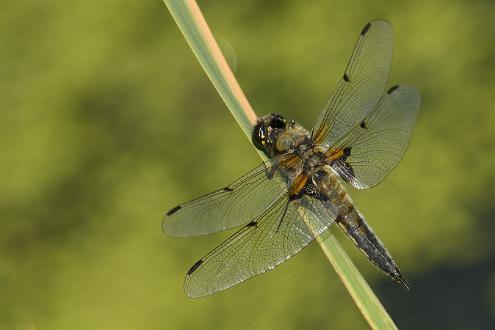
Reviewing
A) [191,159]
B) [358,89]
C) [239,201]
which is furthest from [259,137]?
[191,159]

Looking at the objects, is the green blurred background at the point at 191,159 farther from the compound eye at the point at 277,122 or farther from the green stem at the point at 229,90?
the green stem at the point at 229,90

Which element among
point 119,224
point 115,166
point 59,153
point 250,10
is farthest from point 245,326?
point 250,10

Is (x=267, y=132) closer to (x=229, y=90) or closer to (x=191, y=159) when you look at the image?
(x=229, y=90)

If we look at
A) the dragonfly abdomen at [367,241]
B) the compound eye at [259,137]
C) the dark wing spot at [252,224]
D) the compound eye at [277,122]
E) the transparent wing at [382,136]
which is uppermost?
the compound eye at [277,122]

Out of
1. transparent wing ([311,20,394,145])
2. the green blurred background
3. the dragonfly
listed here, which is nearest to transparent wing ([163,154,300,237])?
the dragonfly

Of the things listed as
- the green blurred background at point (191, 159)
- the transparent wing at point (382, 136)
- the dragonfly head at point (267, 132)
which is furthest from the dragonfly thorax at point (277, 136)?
the green blurred background at point (191, 159)

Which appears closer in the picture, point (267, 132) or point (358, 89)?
point (267, 132)

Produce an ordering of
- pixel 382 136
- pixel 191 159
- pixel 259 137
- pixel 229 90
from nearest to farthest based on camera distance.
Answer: pixel 229 90 → pixel 259 137 → pixel 382 136 → pixel 191 159
